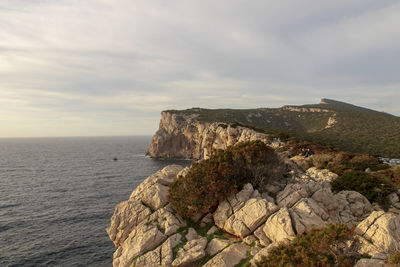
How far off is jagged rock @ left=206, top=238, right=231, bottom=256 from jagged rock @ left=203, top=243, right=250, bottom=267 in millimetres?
528

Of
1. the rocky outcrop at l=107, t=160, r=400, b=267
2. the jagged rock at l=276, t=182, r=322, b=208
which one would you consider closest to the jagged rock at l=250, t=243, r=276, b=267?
the rocky outcrop at l=107, t=160, r=400, b=267

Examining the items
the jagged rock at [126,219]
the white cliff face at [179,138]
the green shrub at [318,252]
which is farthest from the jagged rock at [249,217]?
the white cliff face at [179,138]

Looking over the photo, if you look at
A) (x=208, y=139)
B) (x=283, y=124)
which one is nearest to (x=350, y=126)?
(x=283, y=124)

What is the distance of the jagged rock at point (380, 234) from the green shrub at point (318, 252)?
168cm

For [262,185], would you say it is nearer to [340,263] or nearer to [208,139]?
[340,263]

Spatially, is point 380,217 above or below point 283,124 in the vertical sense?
below

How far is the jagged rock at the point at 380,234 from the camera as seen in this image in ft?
41.8

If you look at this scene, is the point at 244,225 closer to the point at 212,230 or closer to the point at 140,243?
the point at 212,230

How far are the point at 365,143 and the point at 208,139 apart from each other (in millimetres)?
55107

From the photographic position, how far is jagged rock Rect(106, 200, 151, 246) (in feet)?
64.5

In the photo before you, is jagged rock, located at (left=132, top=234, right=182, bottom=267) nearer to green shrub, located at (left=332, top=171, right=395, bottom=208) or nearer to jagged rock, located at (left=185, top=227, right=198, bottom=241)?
jagged rock, located at (left=185, top=227, right=198, bottom=241)

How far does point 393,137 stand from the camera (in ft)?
239

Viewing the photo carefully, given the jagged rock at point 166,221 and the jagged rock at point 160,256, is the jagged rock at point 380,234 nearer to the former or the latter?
the jagged rock at point 160,256

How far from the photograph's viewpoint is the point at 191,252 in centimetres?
1568
